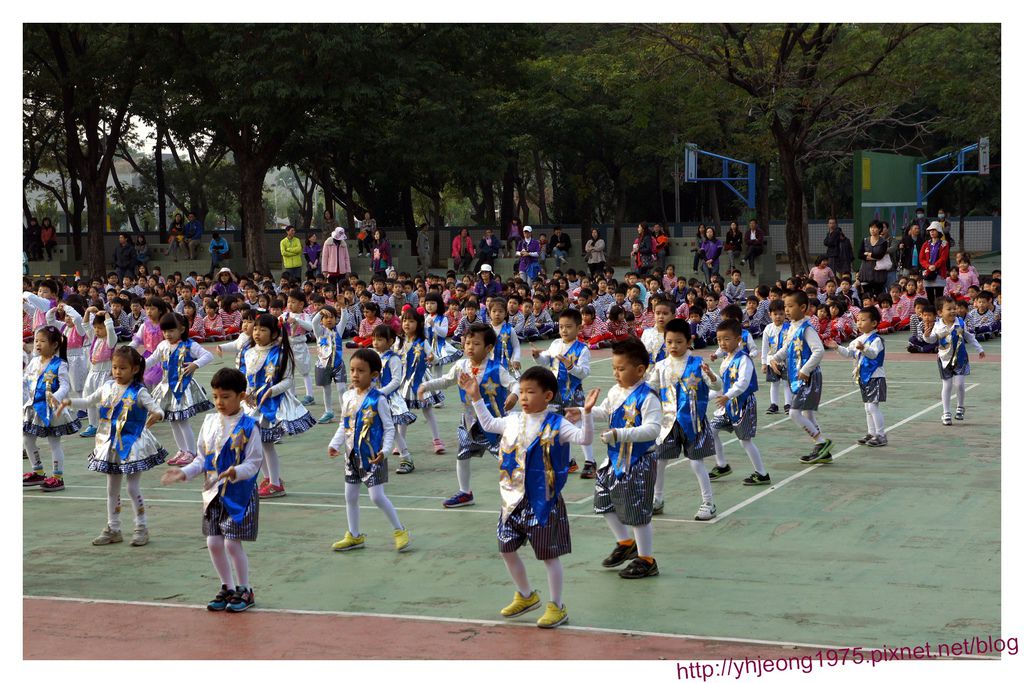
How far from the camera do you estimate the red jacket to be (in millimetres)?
24328

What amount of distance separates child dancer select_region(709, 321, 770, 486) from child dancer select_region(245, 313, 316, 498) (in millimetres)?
3638

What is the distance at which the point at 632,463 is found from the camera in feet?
27.6

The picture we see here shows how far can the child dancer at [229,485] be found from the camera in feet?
26.2

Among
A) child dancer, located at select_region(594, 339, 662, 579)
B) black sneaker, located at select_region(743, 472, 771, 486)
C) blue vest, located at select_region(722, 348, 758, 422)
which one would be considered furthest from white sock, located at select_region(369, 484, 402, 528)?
black sneaker, located at select_region(743, 472, 771, 486)

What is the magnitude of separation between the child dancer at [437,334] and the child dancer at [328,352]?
112cm

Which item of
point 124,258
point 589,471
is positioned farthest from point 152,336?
point 124,258

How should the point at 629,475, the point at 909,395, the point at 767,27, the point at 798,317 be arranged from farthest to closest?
the point at 767,27 → the point at 909,395 → the point at 798,317 → the point at 629,475

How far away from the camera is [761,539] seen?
31.0ft

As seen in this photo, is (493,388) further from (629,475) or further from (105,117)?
(105,117)

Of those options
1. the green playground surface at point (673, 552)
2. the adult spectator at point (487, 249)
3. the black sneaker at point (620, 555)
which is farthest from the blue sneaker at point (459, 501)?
the adult spectator at point (487, 249)

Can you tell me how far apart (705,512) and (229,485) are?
3804mm

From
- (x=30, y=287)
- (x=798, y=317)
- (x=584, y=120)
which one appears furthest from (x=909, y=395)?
(x=584, y=120)

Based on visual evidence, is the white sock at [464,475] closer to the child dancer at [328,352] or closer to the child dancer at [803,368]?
the child dancer at [803,368]

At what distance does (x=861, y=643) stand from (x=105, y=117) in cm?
3456
